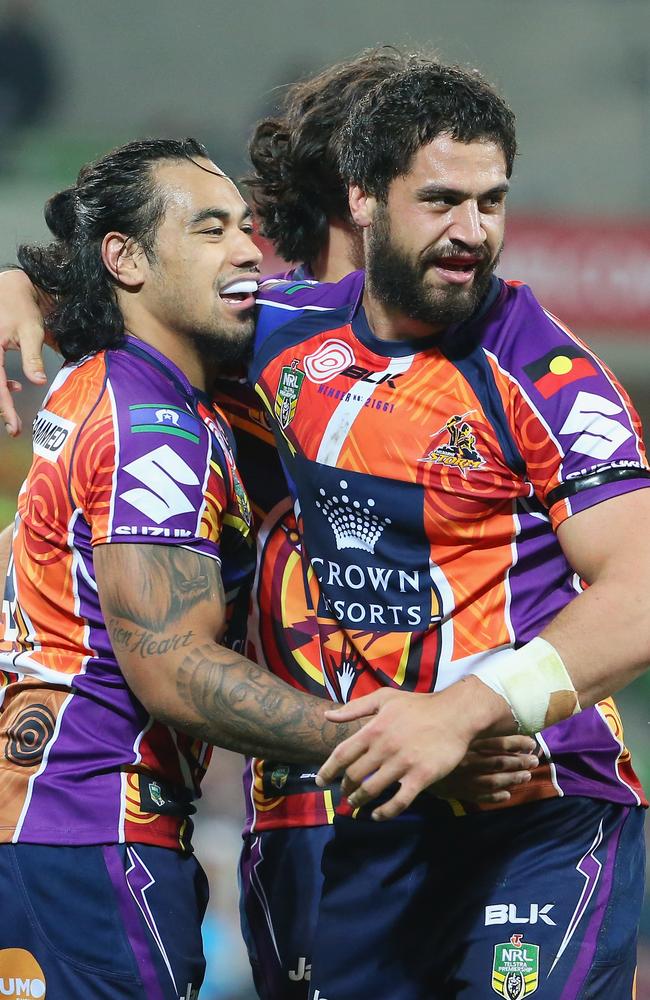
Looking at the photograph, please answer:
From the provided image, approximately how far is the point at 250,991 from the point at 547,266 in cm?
421

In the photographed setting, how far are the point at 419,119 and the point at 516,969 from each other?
155 cm

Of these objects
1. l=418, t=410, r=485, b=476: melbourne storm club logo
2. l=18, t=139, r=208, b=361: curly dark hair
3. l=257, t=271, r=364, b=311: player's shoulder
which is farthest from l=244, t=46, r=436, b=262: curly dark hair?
l=418, t=410, r=485, b=476: melbourne storm club logo

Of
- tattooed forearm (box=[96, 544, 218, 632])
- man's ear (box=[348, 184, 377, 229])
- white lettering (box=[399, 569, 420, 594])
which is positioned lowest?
tattooed forearm (box=[96, 544, 218, 632])

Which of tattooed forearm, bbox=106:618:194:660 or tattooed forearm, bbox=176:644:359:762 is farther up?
tattooed forearm, bbox=106:618:194:660

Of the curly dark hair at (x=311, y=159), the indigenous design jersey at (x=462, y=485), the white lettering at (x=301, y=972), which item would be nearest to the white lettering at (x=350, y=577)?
the indigenous design jersey at (x=462, y=485)

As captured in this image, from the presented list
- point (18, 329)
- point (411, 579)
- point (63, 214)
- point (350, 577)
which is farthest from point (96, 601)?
point (63, 214)

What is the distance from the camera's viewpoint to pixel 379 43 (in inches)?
381

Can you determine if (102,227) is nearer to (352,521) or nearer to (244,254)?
(244,254)

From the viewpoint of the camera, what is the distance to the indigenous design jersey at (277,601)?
9.62 feet

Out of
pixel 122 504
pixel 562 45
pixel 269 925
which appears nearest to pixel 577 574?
pixel 122 504

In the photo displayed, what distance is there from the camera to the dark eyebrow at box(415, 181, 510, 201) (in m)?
2.48

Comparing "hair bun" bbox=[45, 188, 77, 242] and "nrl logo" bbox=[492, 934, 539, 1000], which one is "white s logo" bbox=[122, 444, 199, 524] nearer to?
"hair bun" bbox=[45, 188, 77, 242]

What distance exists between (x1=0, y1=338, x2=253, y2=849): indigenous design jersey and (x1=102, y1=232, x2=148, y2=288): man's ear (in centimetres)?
18

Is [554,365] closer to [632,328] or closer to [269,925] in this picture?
[269,925]
